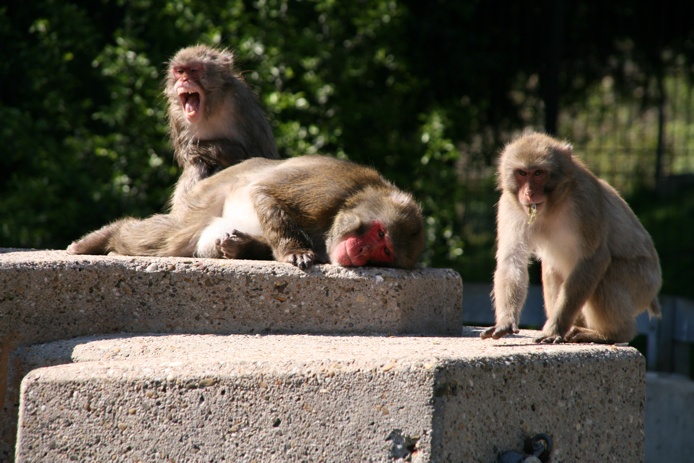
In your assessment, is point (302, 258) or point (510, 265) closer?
point (302, 258)

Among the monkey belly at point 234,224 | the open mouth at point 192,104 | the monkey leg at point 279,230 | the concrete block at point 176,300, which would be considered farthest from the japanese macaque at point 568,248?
the open mouth at point 192,104

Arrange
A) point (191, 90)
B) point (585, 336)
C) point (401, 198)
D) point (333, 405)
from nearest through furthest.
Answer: point (333, 405)
point (585, 336)
point (401, 198)
point (191, 90)

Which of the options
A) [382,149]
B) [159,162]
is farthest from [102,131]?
[382,149]

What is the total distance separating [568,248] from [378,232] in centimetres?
91

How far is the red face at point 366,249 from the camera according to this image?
4.16 m

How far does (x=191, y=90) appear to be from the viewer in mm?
5480

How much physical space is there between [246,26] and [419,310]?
4.11 meters

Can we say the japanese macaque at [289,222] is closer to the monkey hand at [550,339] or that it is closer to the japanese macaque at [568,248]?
the japanese macaque at [568,248]

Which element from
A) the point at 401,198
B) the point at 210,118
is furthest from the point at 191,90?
the point at 401,198

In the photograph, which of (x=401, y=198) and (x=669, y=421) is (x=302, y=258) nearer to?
(x=401, y=198)

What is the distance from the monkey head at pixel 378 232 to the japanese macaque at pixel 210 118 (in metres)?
1.33

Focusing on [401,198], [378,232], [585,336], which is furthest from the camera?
[401,198]

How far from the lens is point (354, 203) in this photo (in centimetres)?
443

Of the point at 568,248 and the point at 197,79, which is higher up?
the point at 197,79
